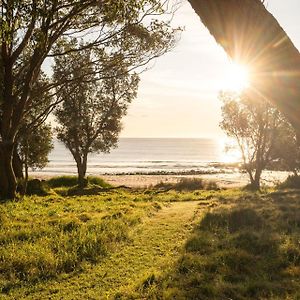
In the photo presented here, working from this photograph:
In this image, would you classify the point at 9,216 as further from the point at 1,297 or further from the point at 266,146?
the point at 266,146

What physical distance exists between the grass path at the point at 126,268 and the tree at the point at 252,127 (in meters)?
29.5

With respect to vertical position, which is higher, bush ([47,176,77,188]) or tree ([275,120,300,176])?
tree ([275,120,300,176])

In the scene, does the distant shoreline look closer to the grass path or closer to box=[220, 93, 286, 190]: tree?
box=[220, 93, 286, 190]: tree

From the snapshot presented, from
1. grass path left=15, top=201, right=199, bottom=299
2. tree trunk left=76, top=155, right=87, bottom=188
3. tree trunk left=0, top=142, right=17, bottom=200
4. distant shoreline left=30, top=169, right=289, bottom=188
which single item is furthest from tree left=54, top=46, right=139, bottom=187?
grass path left=15, top=201, right=199, bottom=299

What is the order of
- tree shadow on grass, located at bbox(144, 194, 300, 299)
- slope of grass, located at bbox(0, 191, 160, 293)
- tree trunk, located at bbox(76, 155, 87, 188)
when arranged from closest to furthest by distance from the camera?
tree shadow on grass, located at bbox(144, 194, 300, 299) < slope of grass, located at bbox(0, 191, 160, 293) < tree trunk, located at bbox(76, 155, 87, 188)

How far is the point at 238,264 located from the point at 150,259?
2.03 meters

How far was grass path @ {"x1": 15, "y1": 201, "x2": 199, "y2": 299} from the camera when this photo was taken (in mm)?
7168

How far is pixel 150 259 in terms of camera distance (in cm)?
914

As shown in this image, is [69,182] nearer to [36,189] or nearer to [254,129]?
[36,189]

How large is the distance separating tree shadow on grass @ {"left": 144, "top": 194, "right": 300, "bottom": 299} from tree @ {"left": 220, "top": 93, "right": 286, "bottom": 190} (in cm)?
2799

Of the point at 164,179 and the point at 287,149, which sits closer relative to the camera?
the point at 287,149

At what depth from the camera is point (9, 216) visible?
1401 cm

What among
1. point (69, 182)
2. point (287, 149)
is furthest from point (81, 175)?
point (287, 149)

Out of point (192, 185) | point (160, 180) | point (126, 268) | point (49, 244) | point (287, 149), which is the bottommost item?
point (160, 180)
